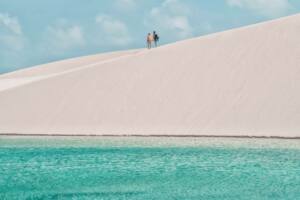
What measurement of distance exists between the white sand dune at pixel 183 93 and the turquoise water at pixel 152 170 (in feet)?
16.9

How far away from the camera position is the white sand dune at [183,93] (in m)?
36.7

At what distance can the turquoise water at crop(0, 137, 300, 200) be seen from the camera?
58.5ft

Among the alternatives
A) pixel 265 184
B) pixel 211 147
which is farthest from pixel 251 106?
pixel 265 184

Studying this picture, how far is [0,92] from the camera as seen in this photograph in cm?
4584

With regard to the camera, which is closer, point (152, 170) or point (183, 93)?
point (152, 170)

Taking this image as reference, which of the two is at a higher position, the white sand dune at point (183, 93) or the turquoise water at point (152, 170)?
the white sand dune at point (183, 93)

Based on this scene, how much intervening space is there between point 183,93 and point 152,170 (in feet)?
62.3

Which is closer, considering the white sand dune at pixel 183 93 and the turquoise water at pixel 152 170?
the turquoise water at pixel 152 170

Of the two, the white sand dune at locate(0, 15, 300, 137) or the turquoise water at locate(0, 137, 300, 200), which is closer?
the turquoise water at locate(0, 137, 300, 200)

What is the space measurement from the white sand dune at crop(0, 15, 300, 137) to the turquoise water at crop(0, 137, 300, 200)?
5.15 metres

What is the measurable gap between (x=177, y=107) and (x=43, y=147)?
1106 centimetres

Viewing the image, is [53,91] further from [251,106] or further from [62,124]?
[251,106]

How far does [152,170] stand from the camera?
2172 centimetres

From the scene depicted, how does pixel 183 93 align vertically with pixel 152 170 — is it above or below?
above
